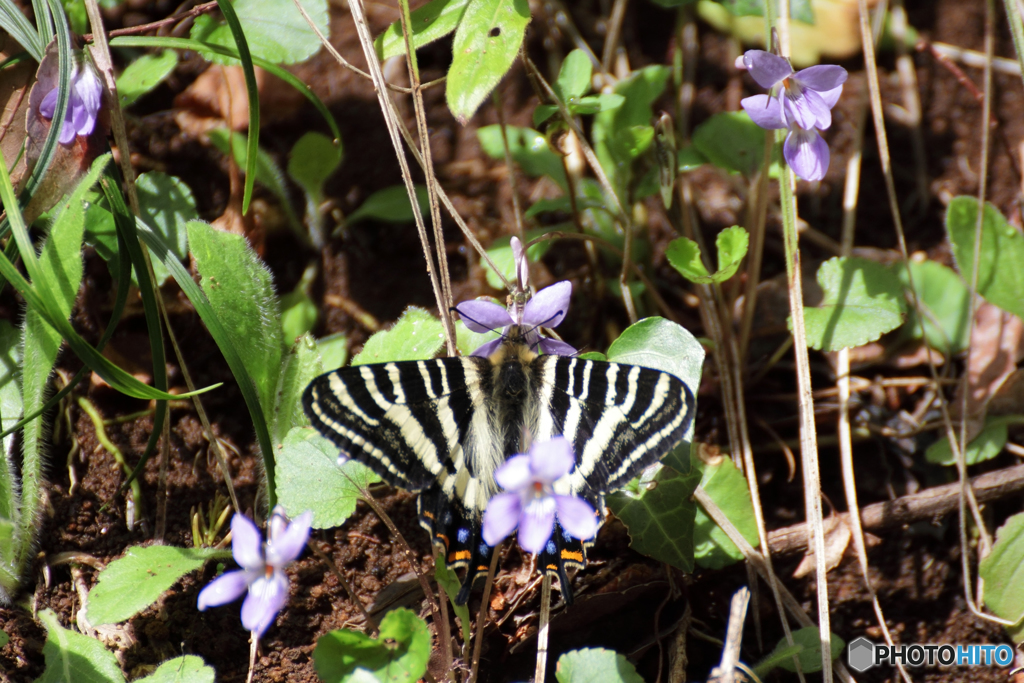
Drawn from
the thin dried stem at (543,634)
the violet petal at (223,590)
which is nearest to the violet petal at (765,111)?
the thin dried stem at (543,634)

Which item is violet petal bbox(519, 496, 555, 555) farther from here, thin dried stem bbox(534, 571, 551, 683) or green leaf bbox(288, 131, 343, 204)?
green leaf bbox(288, 131, 343, 204)

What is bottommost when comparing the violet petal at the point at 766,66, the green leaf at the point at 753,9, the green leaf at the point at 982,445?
the green leaf at the point at 982,445

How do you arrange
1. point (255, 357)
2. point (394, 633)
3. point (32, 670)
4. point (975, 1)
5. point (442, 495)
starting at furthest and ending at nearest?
point (975, 1) → point (255, 357) → point (32, 670) → point (442, 495) → point (394, 633)

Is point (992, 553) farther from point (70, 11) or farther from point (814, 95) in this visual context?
point (70, 11)

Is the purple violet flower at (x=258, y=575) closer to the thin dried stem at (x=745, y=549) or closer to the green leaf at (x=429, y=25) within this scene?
the thin dried stem at (x=745, y=549)

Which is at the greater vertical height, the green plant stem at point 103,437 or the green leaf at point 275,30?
the green leaf at point 275,30

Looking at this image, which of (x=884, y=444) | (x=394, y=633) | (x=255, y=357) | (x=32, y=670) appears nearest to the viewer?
(x=394, y=633)

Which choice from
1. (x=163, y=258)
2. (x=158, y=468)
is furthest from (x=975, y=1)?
(x=158, y=468)
